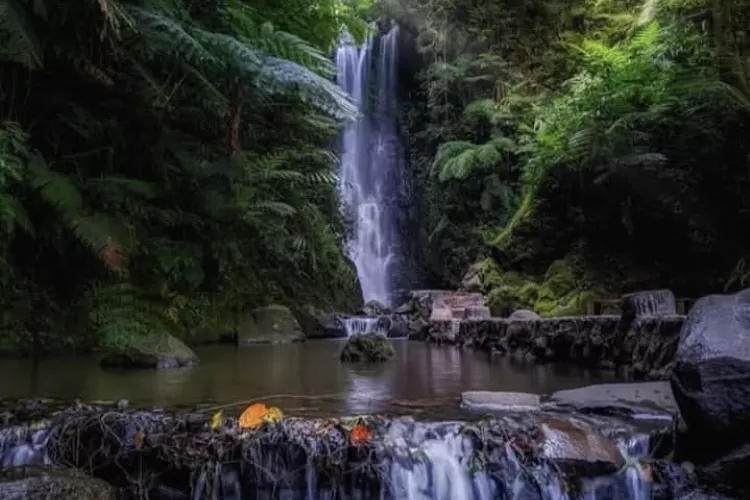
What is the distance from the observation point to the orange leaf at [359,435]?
343 cm

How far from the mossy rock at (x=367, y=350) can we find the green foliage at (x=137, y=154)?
1.72 meters

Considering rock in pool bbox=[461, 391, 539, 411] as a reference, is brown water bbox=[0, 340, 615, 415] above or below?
above

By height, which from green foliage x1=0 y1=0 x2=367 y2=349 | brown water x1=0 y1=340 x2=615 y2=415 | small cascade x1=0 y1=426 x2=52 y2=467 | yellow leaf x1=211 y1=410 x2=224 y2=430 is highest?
green foliage x1=0 y1=0 x2=367 y2=349

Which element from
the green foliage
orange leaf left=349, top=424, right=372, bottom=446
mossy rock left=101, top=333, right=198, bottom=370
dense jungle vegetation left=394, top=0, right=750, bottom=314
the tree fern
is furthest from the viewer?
the tree fern

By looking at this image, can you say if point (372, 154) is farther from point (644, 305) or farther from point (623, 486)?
point (623, 486)

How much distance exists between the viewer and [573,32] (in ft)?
49.1

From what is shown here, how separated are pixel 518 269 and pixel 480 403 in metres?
7.96

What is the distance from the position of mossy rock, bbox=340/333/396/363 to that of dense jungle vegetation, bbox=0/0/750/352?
173 cm

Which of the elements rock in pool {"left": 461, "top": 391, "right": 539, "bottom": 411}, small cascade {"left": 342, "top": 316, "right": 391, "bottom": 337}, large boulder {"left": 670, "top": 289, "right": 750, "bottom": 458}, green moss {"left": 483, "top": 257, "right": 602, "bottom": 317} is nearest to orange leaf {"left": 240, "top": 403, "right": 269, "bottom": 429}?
rock in pool {"left": 461, "top": 391, "right": 539, "bottom": 411}

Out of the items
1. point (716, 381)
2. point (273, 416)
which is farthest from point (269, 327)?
point (716, 381)

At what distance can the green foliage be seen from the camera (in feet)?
18.7

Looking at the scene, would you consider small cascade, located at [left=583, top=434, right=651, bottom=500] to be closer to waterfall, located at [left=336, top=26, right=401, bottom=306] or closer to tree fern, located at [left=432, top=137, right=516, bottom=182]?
tree fern, located at [left=432, top=137, right=516, bottom=182]

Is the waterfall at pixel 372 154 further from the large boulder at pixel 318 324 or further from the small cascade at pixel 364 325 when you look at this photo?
the large boulder at pixel 318 324

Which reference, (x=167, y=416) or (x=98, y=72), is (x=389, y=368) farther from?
(x=98, y=72)
